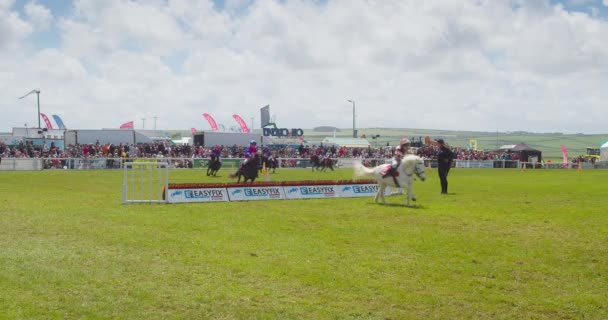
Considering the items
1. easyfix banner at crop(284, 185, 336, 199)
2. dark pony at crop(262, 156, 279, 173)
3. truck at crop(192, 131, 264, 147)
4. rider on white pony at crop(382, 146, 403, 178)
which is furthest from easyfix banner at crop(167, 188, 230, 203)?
truck at crop(192, 131, 264, 147)

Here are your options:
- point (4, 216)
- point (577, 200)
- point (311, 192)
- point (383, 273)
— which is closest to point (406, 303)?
point (383, 273)

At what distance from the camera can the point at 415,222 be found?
48.9ft

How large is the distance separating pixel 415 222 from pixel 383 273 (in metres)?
5.83

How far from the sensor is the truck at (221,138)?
203ft

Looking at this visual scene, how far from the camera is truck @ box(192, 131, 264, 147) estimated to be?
61781mm

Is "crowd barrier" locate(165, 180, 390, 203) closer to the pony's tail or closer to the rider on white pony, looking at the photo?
the pony's tail

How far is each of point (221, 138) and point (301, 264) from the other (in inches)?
2116

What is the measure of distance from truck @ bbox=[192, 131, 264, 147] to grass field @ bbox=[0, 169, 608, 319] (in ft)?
148

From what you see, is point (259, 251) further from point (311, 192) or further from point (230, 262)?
point (311, 192)

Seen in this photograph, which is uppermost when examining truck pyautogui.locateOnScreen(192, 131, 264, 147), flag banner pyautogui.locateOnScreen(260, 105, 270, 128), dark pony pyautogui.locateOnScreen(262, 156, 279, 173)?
flag banner pyautogui.locateOnScreen(260, 105, 270, 128)

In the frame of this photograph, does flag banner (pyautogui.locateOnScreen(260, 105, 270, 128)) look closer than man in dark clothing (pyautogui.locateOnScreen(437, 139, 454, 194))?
No

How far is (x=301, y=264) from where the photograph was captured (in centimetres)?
982

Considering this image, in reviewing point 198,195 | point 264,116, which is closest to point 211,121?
point 264,116

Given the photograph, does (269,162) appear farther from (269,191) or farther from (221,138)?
(221,138)
